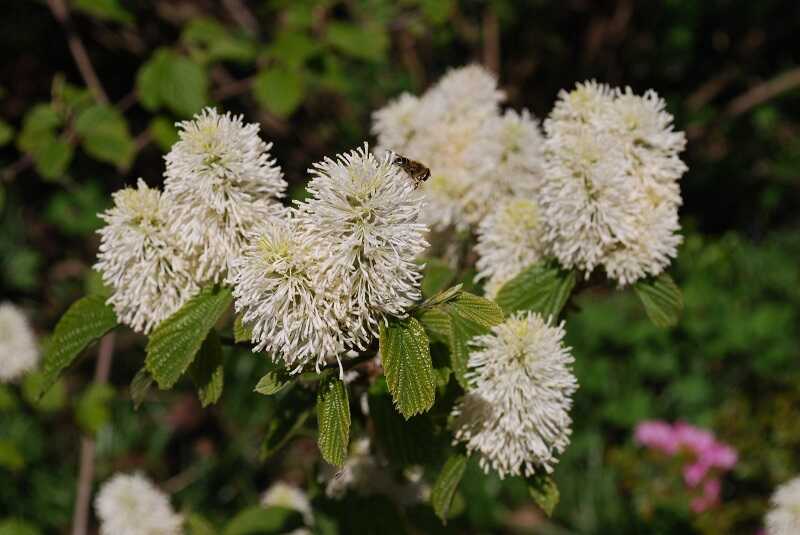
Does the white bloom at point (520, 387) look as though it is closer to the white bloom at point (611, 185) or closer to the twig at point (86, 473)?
the white bloom at point (611, 185)

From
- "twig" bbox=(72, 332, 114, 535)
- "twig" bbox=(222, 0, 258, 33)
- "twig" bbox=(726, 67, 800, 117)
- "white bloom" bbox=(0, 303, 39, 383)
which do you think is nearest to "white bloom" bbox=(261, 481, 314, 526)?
"twig" bbox=(72, 332, 114, 535)

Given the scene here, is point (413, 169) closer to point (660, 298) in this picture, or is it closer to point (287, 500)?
point (660, 298)

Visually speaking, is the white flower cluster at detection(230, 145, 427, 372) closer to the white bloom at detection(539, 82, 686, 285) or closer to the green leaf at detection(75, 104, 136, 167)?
the white bloom at detection(539, 82, 686, 285)

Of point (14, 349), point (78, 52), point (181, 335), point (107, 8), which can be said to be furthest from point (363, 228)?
point (78, 52)

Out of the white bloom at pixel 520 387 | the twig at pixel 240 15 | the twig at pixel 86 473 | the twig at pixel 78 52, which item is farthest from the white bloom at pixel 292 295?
the twig at pixel 240 15

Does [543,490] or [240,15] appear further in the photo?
[240,15]

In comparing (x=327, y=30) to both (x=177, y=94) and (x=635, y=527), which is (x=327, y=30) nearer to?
(x=177, y=94)

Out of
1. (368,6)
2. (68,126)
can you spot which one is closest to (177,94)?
(68,126)
